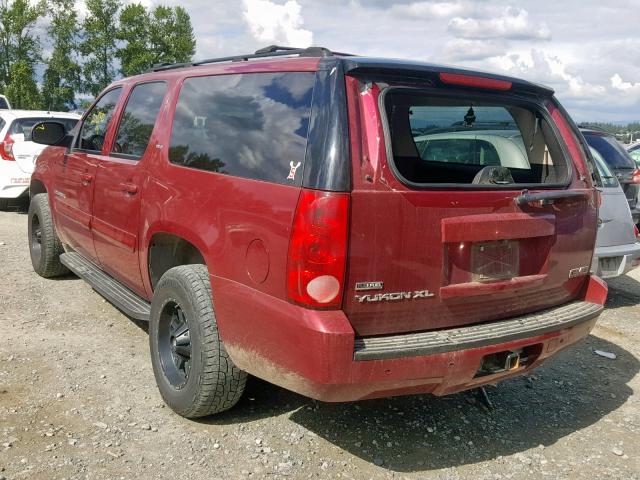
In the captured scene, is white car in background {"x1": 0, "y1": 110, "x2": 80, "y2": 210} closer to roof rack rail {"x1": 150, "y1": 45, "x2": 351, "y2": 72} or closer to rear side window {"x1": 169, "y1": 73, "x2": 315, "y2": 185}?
roof rack rail {"x1": 150, "y1": 45, "x2": 351, "y2": 72}

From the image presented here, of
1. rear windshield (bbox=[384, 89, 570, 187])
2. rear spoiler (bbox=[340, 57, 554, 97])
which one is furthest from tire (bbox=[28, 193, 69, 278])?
rear spoiler (bbox=[340, 57, 554, 97])

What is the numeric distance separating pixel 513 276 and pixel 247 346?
130 centimetres

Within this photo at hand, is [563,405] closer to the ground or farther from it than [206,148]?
closer to the ground

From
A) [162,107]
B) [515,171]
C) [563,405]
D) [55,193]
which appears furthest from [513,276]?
[55,193]

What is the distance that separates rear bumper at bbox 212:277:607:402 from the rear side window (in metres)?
0.58

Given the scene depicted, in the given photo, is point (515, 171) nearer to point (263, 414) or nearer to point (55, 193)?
point (263, 414)

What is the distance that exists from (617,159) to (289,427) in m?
6.42

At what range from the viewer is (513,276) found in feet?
9.77

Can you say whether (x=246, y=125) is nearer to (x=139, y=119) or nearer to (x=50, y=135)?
(x=139, y=119)

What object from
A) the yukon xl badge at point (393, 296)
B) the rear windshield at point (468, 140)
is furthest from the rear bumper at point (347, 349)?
the rear windshield at point (468, 140)

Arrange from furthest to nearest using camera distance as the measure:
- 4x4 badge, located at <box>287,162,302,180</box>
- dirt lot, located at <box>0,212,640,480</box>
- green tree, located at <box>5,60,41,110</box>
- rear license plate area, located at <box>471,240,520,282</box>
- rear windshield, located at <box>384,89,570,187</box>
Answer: green tree, located at <box>5,60,41,110</box> → rear windshield, located at <box>384,89,570,187</box> → dirt lot, located at <box>0,212,640,480</box> → rear license plate area, located at <box>471,240,520,282</box> → 4x4 badge, located at <box>287,162,302,180</box>

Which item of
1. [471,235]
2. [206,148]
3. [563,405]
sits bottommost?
[563,405]

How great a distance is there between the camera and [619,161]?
7.96m

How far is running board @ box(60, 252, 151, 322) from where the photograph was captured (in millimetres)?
3926
